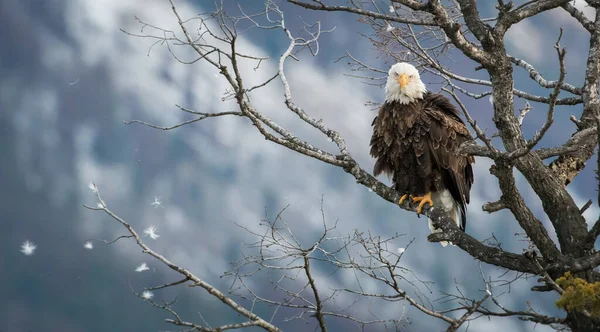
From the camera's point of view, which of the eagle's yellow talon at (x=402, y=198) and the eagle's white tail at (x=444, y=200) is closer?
the eagle's yellow talon at (x=402, y=198)

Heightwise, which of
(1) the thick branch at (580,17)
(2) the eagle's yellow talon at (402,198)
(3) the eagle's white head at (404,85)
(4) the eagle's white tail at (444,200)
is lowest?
(2) the eagle's yellow talon at (402,198)

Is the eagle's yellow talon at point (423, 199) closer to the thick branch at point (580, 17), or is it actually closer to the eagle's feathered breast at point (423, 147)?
the eagle's feathered breast at point (423, 147)

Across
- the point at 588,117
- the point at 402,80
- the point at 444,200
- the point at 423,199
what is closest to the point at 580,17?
the point at 588,117

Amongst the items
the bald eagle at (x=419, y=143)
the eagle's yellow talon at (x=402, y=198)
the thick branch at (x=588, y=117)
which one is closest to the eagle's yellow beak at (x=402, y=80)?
the bald eagle at (x=419, y=143)

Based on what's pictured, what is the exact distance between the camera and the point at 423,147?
19.3ft

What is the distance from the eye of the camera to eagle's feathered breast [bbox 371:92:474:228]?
588cm

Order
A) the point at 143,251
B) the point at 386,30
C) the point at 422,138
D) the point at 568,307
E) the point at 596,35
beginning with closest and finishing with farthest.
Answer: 1. the point at 568,307
2. the point at 143,251
3. the point at 422,138
4. the point at 596,35
5. the point at 386,30

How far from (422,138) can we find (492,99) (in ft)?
3.63

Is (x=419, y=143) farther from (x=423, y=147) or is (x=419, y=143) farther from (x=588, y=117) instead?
(x=588, y=117)

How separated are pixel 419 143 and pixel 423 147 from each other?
5cm

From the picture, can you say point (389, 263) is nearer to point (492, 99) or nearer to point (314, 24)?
point (492, 99)

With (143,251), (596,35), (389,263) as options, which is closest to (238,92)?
(143,251)

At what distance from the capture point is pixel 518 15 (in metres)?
4.86

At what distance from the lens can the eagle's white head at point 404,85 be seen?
6141mm
